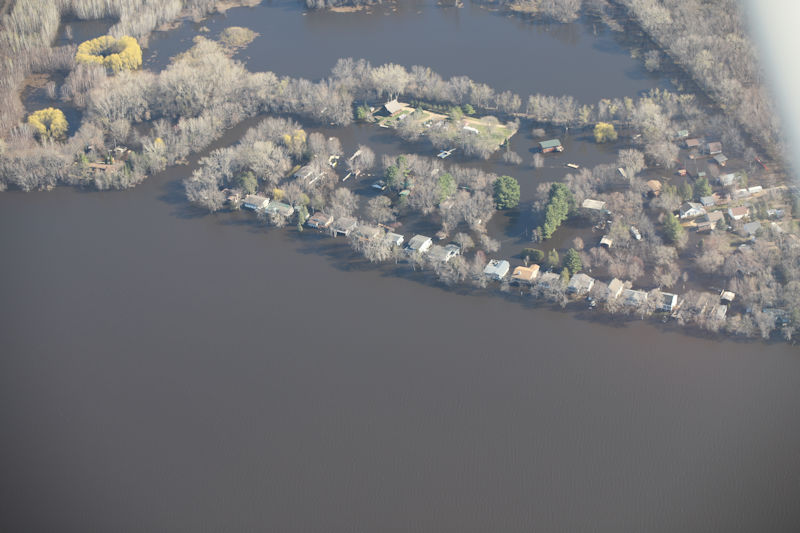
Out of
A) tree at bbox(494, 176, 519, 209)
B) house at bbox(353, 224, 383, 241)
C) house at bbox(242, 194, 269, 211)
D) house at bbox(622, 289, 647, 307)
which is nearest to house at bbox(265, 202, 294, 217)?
house at bbox(242, 194, 269, 211)

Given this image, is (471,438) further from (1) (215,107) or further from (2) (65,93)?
(2) (65,93)

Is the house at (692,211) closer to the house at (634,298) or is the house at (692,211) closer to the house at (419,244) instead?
the house at (634,298)

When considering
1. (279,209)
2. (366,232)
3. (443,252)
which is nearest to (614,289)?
(443,252)

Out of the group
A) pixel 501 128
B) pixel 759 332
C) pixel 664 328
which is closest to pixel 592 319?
pixel 664 328

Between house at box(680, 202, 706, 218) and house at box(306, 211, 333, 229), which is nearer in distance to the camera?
house at box(680, 202, 706, 218)

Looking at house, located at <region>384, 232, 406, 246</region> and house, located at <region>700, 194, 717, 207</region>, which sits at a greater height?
house, located at <region>700, 194, 717, 207</region>

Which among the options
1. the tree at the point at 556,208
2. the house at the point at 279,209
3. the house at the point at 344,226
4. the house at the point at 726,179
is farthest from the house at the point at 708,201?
the house at the point at 279,209

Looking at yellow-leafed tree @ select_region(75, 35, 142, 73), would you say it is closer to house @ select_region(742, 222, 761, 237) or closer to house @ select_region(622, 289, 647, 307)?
house @ select_region(622, 289, 647, 307)
